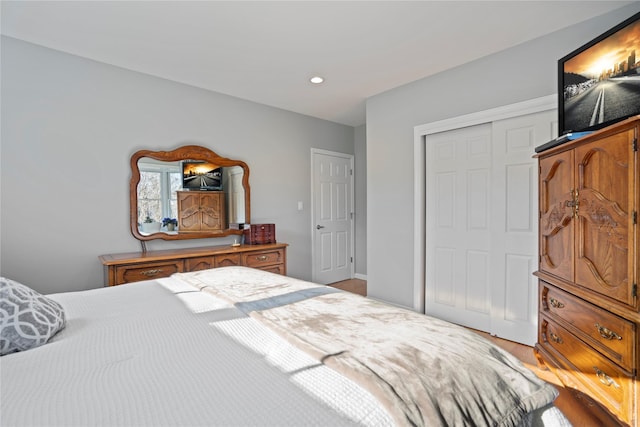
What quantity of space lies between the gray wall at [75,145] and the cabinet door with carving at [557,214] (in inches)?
122

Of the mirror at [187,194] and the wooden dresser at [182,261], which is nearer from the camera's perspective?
the wooden dresser at [182,261]

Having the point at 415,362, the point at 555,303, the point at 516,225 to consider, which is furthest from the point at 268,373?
the point at 516,225

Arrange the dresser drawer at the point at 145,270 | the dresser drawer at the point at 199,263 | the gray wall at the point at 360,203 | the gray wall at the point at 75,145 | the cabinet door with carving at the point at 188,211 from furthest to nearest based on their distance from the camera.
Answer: the gray wall at the point at 360,203 → the cabinet door with carving at the point at 188,211 → the dresser drawer at the point at 199,263 → the dresser drawer at the point at 145,270 → the gray wall at the point at 75,145

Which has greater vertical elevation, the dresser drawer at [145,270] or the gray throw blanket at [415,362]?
the gray throw blanket at [415,362]

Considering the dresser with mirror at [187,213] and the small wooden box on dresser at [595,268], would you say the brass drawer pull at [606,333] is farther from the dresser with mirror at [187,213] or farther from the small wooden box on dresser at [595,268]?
the dresser with mirror at [187,213]

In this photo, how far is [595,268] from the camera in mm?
1495

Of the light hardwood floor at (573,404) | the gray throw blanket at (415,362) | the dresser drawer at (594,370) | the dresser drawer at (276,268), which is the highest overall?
the gray throw blanket at (415,362)

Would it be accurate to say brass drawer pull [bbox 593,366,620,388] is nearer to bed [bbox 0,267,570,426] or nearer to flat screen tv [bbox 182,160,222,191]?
bed [bbox 0,267,570,426]

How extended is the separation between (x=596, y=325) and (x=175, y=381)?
1881 millimetres

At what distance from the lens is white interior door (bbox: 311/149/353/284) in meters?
4.52

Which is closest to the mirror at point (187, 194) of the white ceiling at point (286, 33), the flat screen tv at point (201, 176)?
the flat screen tv at point (201, 176)

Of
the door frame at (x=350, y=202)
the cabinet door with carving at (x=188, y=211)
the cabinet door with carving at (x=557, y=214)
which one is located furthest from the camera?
the door frame at (x=350, y=202)

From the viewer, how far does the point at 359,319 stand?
114cm

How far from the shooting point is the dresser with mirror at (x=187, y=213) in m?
2.71
